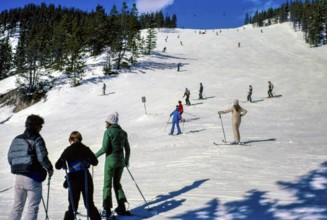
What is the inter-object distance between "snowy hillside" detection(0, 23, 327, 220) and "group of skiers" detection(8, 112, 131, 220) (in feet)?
3.89

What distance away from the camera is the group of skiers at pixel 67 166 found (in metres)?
4.84

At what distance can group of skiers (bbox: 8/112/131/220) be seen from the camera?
15.9 ft

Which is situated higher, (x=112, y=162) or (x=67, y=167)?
(x=67, y=167)

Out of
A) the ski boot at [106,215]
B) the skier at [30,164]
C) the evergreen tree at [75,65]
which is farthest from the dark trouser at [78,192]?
the evergreen tree at [75,65]

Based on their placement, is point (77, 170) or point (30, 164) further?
point (77, 170)

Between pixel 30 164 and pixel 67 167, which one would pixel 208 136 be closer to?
pixel 67 167

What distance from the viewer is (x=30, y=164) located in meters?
4.80

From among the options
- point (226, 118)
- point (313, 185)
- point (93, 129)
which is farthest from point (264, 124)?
point (313, 185)

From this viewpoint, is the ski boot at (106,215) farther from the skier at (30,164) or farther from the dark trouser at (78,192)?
the skier at (30,164)

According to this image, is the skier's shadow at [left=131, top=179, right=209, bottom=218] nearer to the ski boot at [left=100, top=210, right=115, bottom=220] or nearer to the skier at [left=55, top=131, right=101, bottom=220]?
the ski boot at [left=100, top=210, right=115, bottom=220]

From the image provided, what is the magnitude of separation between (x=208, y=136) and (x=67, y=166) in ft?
42.1

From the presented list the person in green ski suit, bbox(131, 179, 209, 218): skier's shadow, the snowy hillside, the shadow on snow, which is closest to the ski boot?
the person in green ski suit

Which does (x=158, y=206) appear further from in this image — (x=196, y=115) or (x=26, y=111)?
(x=26, y=111)

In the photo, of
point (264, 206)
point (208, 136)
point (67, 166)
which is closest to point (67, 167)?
point (67, 166)
